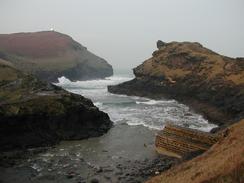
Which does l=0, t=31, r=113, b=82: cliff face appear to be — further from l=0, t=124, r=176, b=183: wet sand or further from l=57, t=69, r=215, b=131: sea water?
l=0, t=124, r=176, b=183: wet sand

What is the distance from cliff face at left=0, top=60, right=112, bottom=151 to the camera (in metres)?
32.7

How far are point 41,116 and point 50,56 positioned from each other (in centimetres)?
9745

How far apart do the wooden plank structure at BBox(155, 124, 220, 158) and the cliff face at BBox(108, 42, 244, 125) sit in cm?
1437

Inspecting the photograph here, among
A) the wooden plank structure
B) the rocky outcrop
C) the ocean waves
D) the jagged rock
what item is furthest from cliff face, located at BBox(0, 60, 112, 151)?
the jagged rock

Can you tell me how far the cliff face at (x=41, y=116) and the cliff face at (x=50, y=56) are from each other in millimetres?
69420

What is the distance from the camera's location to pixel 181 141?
29.7m

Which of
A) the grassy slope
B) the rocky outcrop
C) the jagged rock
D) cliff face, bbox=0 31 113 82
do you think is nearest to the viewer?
the rocky outcrop

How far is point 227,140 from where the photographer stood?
20359 mm

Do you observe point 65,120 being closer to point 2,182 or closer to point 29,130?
point 29,130

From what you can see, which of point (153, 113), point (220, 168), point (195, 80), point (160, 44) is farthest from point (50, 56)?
point (220, 168)

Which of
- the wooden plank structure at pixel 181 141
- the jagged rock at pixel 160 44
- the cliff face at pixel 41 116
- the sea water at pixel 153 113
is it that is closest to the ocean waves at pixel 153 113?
the sea water at pixel 153 113

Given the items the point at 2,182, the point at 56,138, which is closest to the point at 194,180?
the point at 2,182

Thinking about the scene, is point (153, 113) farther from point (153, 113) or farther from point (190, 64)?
point (190, 64)

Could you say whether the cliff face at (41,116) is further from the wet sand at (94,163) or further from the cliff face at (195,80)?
→ the cliff face at (195,80)
